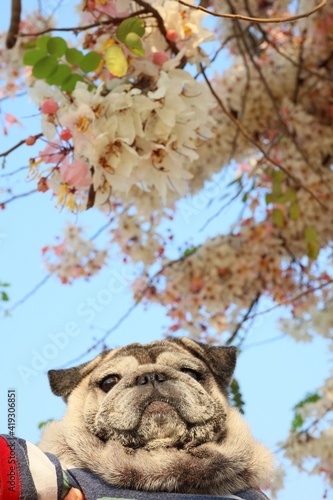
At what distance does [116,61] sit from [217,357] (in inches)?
24.7

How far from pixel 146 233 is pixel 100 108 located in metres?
1.62

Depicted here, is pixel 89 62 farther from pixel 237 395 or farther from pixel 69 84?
pixel 237 395

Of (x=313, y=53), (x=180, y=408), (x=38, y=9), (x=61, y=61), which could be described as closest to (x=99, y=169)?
(x=61, y=61)

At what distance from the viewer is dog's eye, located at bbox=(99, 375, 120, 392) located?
1021mm

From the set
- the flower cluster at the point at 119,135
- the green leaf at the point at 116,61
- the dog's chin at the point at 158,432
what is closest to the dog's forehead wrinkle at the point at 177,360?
the dog's chin at the point at 158,432

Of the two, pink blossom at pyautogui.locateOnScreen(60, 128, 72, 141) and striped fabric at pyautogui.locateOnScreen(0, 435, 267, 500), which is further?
pink blossom at pyautogui.locateOnScreen(60, 128, 72, 141)


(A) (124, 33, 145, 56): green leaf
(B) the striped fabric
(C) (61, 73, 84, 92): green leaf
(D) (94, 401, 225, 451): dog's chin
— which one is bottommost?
(B) the striped fabric

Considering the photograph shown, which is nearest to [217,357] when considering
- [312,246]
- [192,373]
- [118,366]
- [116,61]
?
[192,373]

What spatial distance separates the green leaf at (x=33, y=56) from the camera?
1.37m

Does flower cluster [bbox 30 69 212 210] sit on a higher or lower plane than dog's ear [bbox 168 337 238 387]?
higher

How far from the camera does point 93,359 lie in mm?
1118

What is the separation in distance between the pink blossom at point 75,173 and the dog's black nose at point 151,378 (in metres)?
0.54

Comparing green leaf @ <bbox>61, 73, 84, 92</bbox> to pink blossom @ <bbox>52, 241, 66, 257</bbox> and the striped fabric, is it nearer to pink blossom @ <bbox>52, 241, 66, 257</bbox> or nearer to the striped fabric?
the striped fabric

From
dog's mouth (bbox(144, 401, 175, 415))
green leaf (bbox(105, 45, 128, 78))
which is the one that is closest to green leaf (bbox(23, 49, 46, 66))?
green leaf (bbox(105, 45, 128, 78))
